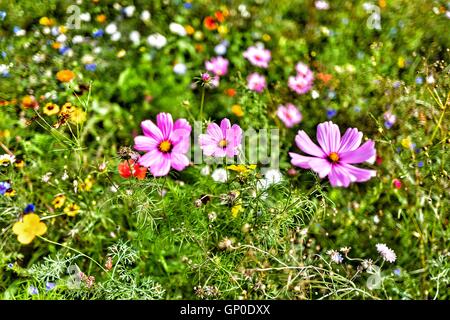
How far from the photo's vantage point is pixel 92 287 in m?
1.06

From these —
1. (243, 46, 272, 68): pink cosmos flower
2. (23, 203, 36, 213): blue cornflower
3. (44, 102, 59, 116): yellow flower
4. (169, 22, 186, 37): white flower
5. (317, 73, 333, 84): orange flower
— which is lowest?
(23, 203, 36, 213): blue cornflower

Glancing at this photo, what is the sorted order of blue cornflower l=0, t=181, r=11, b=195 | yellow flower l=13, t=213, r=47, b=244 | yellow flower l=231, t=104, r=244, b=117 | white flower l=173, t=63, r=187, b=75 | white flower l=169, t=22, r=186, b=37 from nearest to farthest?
yellow flower l=13, t=213, r=47, b=244 < blue cornflower l=0, t=181, r=11, b=195 < yellow flower l=231, t=104, r=244, b=117 < white flower l=173, t=63, r=187, b=75 < white flower l=169, t=22, r=186, b=37

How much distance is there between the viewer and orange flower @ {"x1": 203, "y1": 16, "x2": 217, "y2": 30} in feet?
6.28

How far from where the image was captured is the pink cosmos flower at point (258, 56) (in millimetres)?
1817

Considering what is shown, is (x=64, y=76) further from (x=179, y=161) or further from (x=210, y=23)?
(x=179, y=161)

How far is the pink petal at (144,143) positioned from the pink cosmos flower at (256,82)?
2.83ft

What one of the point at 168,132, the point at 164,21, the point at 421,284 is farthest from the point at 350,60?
the point at 168,132

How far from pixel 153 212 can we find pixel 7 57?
1038 mm

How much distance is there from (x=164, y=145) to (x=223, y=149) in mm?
109

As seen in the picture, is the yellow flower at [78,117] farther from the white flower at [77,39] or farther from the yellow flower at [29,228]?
the white flower at [77,39]

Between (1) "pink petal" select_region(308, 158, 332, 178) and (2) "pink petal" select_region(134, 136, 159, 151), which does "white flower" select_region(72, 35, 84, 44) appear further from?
(1) "pink petal" select_region(308, 158, 332, 178)

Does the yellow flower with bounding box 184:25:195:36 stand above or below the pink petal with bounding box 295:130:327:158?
above

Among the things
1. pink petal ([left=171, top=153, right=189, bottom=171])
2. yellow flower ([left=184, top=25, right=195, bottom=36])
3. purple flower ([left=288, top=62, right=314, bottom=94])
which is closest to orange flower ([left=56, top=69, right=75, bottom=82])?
yellow flower ([left=184, top=25, right=195, bottom=36])
